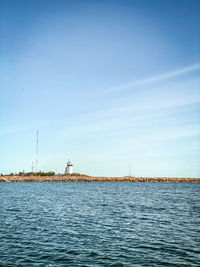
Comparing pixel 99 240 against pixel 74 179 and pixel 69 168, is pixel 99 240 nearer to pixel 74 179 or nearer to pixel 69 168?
pixel 74 179

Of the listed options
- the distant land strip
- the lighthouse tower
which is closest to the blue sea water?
the distant land strip

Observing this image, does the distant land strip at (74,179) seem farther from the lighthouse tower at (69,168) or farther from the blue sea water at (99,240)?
the blue sea water at (99,240)

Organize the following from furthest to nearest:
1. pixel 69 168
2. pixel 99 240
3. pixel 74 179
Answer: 1. pixel 69 168
2. pixel 74 179
3. pixel 99 240

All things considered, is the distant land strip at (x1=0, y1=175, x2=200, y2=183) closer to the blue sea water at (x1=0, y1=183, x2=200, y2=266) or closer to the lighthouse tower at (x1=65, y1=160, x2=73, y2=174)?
the lighthouse tower at (x1=65, y1=160, x2=73, y2=174)

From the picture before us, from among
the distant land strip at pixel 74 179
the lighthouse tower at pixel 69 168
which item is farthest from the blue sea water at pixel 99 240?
the lighthouse tower at pixel 69 168

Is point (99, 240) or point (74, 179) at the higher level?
point (74, 179)

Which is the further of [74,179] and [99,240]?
[74,179]

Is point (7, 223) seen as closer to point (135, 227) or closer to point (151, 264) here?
point (135, 227)

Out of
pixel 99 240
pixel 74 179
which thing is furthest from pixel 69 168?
pixel 99 240

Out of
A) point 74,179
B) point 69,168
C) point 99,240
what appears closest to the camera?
point 99,240

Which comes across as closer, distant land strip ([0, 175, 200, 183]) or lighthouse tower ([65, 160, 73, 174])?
distant land strip ([0, 175, 200, 183])

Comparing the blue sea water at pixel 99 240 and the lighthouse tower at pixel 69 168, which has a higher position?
the lighthouse tower at pixel 69 168

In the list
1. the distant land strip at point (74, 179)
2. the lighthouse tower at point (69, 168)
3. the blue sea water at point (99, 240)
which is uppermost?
the lighthouse tower at point (69, 168)

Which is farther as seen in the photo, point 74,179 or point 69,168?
point 69,168
